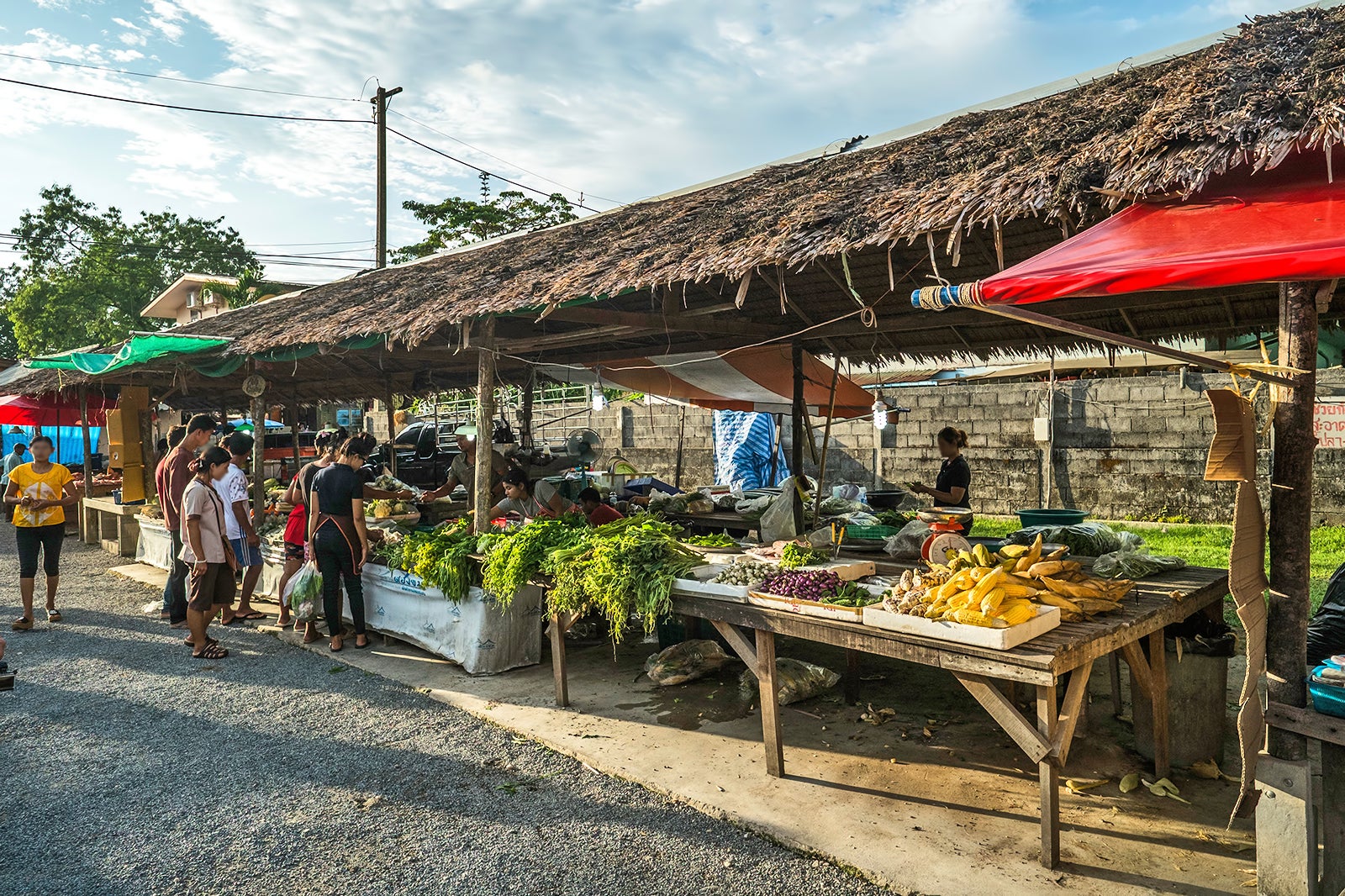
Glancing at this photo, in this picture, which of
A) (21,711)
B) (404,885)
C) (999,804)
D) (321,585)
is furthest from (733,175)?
(21,711)

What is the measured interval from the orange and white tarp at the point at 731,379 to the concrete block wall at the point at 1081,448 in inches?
132

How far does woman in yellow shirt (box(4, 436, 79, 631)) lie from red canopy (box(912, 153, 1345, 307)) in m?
7.94

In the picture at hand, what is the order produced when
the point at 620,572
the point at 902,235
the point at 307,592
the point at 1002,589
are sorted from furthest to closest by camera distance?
the point at 307,592 < the point at 620,572 < the point at 902,235 < the point at 1002,589

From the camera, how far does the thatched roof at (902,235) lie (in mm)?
3525

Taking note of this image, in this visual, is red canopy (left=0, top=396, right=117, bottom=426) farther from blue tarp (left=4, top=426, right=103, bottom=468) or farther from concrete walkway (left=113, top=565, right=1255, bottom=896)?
concrete walkway (left=113, top=565, right=1255, bottom=896)

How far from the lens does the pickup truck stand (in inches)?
719

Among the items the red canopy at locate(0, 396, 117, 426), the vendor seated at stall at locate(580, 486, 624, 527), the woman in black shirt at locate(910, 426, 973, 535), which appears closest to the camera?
the vendor seated at stall at locate(580, 486, 624, 527)

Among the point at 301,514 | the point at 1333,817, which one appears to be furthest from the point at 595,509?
the point at 1333,817

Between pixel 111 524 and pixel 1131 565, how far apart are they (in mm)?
14483

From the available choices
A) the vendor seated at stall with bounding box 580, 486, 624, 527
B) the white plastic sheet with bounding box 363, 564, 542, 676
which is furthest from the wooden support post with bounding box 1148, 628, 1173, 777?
the white plastic sheet with bounding box 363, 564, 542, 676

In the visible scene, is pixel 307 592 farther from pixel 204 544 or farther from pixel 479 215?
pixel 479 215

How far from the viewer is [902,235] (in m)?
4.14

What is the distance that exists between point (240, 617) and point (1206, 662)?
27.3 ft

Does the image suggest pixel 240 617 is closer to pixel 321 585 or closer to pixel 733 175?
pixel 321 585
